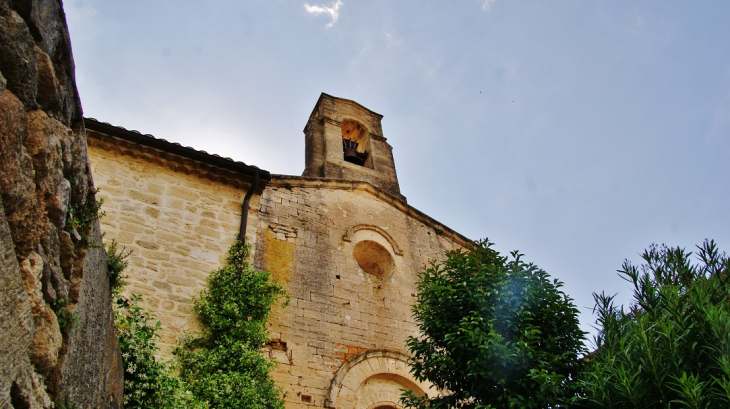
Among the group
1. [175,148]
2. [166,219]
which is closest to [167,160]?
[175,148]

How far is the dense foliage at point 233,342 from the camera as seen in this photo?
22.8ft

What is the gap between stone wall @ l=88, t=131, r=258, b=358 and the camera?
7.70m

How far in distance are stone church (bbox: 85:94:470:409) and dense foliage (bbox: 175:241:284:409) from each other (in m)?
0.24

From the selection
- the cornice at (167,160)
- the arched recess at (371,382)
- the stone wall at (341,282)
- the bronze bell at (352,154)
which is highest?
the bronze bell at (352,154)

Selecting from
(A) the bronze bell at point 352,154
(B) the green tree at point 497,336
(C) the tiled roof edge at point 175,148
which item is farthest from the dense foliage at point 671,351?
(A) the bronze bell at point 352,154

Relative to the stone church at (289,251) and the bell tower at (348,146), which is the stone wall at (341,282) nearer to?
the stone church at (289,251)

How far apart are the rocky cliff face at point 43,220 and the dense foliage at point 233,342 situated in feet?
12.9

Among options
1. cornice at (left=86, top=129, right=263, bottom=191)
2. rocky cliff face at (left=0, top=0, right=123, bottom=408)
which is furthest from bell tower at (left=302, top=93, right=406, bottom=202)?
rocky cliff face at (left=0, top=0, right=123, bottom=408)

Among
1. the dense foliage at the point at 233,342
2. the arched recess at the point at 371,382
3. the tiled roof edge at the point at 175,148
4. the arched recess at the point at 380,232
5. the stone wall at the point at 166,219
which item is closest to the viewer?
the dense foliage at the point at 233,342

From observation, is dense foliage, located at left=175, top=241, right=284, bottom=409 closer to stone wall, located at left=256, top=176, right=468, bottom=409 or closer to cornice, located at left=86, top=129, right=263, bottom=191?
stone wall, located at left=256, top=176, right=468, bottom=409

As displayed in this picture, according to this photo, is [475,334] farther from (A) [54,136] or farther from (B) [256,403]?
(A) [54,136]

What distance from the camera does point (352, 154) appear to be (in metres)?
13.9

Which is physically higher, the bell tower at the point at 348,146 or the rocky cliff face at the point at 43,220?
the bell tower at the point at 348,146

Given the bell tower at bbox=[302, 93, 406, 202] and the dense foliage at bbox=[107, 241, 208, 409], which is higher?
the bell tower at bbox=[302, 93, 406, 202]
